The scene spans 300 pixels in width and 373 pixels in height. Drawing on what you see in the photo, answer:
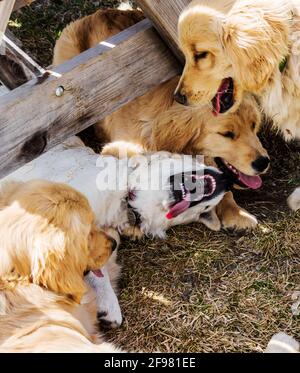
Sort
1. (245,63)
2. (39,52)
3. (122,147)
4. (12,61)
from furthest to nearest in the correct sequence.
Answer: (39,52) → (122,147) → (12,61) → (245,63)

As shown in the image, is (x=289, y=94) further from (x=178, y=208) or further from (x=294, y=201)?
(x=178, y=208)

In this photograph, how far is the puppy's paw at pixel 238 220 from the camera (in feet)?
12.7

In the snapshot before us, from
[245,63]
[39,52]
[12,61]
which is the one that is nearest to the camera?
[245,63]

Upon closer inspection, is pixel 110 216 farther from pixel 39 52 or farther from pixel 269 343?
pixel 39 52

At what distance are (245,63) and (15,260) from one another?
4.91 ft

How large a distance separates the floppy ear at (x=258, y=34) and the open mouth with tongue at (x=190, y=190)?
2.91ft

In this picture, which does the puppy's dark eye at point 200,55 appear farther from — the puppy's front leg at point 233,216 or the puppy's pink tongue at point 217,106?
the puppy's front leg at point 233,216

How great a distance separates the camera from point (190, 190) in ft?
12.5

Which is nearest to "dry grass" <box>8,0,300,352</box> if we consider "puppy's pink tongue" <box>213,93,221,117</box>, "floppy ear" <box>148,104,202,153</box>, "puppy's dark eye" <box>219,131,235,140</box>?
"puppy's dark eye" <box>219,131,235,140</box>

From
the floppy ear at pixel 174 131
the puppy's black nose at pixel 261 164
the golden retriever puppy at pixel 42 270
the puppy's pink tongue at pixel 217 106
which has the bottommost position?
the puppy's black nose at pixel 261 164

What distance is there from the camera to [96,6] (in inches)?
208

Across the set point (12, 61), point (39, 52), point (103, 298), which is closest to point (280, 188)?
point (103, 298)

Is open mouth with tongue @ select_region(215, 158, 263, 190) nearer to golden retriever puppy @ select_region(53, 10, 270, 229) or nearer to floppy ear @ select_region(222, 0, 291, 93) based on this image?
golden retriever puppy @ select_region(53, 10, 270, 229)

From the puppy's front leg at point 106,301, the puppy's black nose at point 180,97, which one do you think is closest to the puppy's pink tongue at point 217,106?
the puppy's black nose at point 180,97
